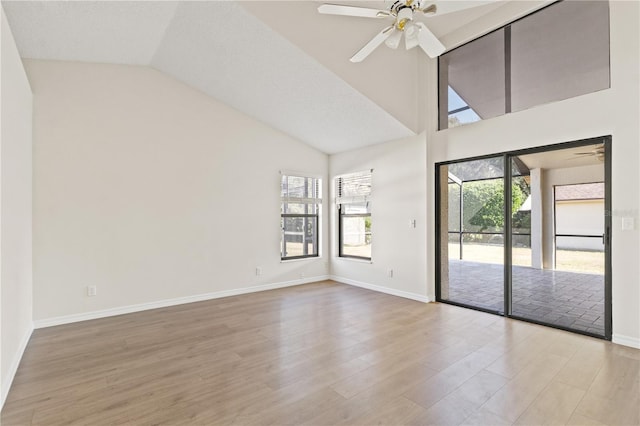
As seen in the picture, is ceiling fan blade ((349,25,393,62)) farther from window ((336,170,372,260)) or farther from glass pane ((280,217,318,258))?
glass pane ((280,217,318,258))

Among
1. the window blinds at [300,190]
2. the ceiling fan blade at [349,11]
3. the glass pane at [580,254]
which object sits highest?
the ceiling fan blade at [349,11]

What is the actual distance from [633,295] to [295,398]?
335 centimetres

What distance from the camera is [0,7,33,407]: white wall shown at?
2434 millimetres

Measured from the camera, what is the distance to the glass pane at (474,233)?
4352 millimetres

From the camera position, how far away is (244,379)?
8.41 ft

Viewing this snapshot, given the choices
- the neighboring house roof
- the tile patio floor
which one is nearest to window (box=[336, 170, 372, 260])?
the tile patio floor

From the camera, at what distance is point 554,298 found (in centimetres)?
416

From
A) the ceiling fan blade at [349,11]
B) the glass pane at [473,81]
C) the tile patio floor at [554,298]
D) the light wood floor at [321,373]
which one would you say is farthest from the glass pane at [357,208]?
the ceiling fan blade at [349,11]

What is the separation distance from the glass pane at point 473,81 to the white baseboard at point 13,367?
5442 mm

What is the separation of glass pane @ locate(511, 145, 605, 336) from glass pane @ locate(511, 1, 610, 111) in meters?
0.68

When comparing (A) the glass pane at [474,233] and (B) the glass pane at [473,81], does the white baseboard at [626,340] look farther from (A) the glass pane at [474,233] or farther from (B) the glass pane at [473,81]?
(B) the glass pane at [473,81]

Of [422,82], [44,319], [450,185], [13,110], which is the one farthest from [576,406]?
[44,319]

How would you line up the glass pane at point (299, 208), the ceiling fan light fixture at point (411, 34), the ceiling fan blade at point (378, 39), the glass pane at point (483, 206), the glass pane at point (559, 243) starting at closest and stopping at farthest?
the ceiling fan light fixture at point (411, 34) < the ceiling fan blade at point (378, 39) < the glass pane at point (559, 243) < the glass pane at point (483, 206) < the glass pane at point (299, 208)

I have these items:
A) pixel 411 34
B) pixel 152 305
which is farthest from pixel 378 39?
pixel 152 305
